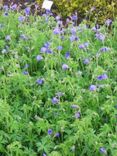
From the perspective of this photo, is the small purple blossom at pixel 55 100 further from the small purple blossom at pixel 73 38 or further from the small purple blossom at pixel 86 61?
the small purple blossom at pixel 73 38

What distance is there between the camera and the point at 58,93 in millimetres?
3367

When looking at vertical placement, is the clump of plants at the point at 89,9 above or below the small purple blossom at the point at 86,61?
above

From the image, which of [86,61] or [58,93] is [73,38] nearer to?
[86,61]

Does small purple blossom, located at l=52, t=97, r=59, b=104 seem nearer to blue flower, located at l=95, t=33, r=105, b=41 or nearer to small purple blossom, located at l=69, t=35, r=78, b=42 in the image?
small purple blossom, located at l=69, t=35, r=78, b=42

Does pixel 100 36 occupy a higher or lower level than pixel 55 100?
higher

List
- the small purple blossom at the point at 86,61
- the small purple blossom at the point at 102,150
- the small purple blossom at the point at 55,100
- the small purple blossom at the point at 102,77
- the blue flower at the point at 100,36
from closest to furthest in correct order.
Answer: the small purple blossom at the point at 102,150
the small purple blossom at the point at 55,100
the small purple blossom at the point at 102,77
the small purple blossom at the point at 86,61
the blue flower at the point at 100,36

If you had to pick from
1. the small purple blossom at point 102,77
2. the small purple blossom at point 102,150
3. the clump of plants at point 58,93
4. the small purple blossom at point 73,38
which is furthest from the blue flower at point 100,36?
the small purple blossom at point 102,150

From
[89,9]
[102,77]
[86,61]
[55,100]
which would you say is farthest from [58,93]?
[89,9]

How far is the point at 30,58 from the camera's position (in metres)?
4.04

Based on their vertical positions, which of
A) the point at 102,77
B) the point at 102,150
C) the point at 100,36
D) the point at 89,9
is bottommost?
the point at 102,150

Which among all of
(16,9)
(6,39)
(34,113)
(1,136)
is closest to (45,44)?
(6,39)

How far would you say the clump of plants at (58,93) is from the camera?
3.06 metres

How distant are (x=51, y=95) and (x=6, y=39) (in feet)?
3.45

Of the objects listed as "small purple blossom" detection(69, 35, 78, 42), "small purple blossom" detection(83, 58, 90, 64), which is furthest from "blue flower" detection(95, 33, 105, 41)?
"small purple blossom" detection(83, 58, 90, 64)
